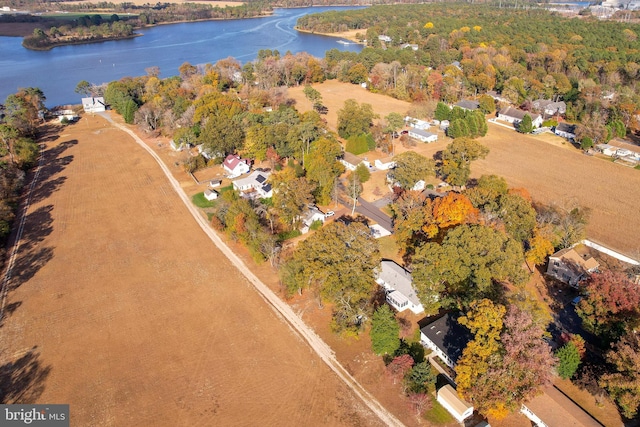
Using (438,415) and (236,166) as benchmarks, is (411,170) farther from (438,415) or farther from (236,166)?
(438,415)

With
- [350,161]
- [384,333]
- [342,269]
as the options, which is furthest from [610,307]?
[350,161]

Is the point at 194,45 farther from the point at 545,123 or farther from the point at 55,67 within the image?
the point at 545,123

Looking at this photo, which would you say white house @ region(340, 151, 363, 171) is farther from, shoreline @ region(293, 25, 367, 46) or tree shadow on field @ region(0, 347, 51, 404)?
shoreline @ region(293, 25, 367, 46)

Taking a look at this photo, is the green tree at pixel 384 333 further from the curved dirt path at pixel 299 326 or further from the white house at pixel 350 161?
the white house at pixel 350 161

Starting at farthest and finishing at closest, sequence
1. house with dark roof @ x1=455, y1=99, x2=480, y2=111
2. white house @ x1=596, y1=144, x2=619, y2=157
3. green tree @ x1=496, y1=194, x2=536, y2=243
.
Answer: house with dark roof @ x1=455, y1=99, x2=480, y2=111
white house @ x1=596, y1=144, x2=619, y2=157
green tree @ x1=496, y1=194, x2=536, y2=243

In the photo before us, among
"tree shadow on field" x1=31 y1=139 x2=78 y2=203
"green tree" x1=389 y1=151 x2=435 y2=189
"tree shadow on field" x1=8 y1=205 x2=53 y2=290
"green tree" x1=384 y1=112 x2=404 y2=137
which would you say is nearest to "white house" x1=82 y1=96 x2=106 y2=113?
"tree shadow on field" x1=31 y1=139 x2=78 y2=203

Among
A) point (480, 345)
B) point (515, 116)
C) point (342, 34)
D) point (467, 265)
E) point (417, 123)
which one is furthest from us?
point (342, 34)

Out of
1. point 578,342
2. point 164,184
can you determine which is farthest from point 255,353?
point 164,184
